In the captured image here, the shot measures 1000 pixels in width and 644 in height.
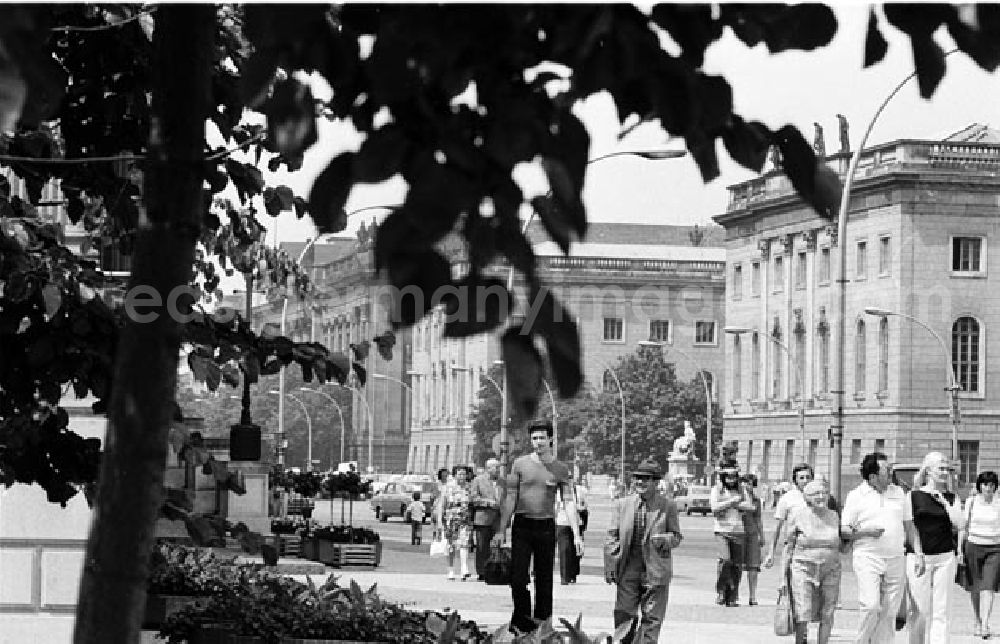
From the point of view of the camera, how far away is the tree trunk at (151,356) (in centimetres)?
384

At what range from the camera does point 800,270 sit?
112m

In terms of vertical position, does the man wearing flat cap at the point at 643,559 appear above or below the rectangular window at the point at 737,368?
below

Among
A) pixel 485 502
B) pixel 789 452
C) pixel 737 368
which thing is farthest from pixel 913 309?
pixel 485 502

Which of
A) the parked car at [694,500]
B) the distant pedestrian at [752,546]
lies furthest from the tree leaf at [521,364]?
the parked car at [694,500]

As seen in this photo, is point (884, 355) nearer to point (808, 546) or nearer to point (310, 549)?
point (310, 549)

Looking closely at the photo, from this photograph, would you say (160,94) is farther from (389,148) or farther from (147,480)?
(389,148)

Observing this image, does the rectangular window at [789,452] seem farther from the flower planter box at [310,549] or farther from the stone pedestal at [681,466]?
the flower planter box at [310,549]

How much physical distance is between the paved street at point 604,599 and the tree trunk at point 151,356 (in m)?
15.5

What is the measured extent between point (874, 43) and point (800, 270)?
361ft

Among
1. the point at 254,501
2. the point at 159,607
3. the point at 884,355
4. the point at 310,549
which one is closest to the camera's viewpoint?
the point at 159,607

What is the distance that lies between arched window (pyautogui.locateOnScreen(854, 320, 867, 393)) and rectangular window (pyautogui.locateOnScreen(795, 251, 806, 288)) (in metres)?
7.81

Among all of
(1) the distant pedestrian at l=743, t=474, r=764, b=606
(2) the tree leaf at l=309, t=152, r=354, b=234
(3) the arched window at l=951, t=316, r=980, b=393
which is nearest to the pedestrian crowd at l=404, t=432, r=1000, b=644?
(1) the distant pedestrian at l=743, t=474, r=764, b=606

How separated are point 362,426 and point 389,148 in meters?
178

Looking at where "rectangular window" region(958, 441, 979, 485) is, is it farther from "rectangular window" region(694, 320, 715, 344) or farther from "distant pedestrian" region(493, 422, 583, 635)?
"distant pedestrian" region(493, 422, 583, 635)
